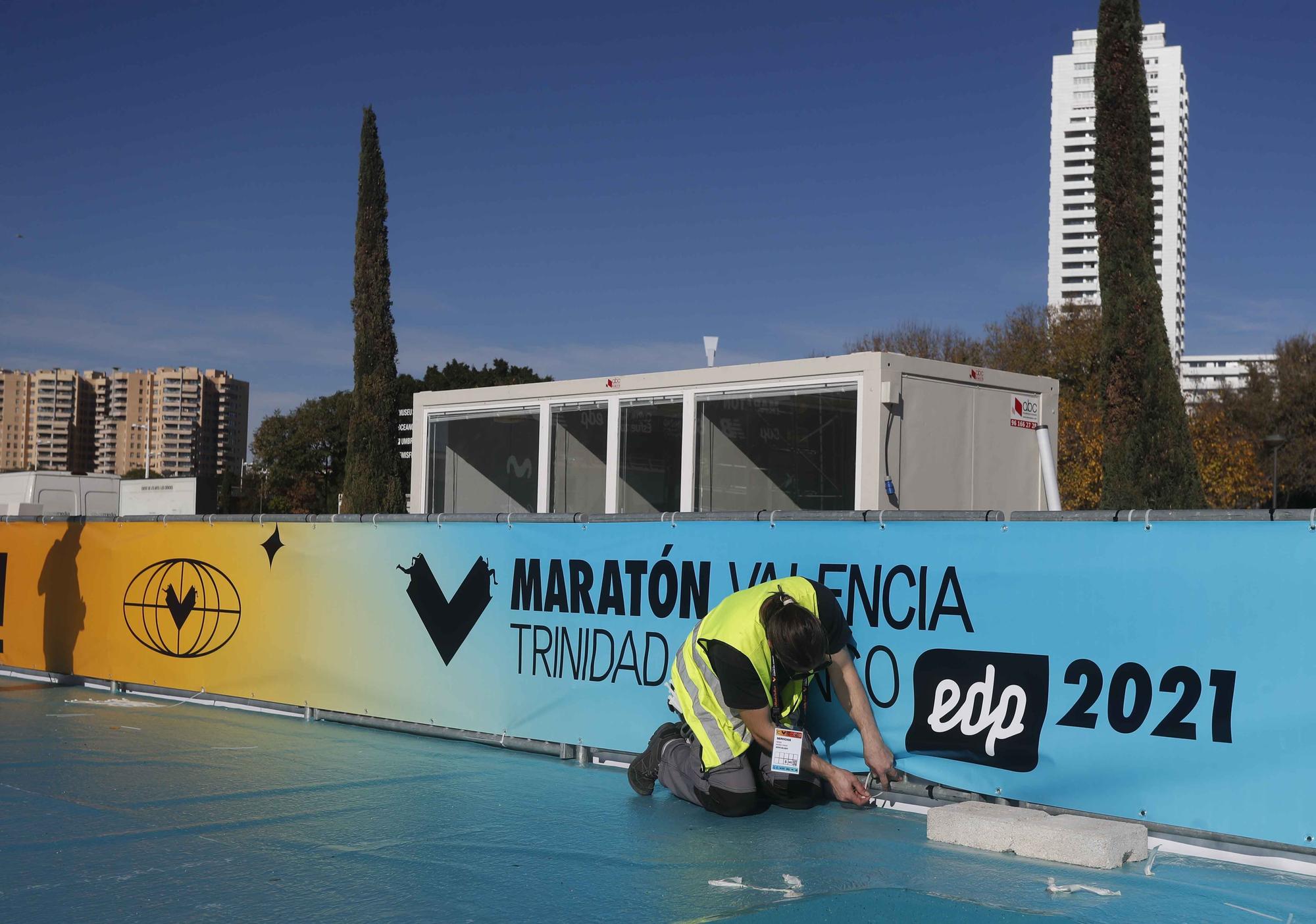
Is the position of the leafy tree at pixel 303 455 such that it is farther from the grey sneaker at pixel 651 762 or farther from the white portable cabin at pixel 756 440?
the grey sneaker at pixel 651 762

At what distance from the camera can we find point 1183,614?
546 cm

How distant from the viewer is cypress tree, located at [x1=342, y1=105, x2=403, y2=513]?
31.2 meters

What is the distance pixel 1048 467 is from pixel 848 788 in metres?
4.85

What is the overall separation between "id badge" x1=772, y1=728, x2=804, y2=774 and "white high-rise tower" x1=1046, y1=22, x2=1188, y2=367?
166866 millimetres

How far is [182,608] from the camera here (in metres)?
10.3

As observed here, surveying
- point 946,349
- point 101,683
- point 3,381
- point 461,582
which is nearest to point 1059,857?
point 461,582

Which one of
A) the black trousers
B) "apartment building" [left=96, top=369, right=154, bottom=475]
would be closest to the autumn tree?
the black trousers

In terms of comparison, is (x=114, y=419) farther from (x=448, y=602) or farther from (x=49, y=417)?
(x=448, y=602)

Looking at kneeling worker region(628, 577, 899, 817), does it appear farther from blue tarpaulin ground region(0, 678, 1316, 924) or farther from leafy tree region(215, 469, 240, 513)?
leafy tree region(215, 469, 240, 513)

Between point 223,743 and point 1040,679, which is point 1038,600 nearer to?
point 1040,679

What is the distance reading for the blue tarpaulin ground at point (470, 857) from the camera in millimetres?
4660

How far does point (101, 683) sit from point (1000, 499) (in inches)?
323

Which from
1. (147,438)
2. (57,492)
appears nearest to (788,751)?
(57,492)

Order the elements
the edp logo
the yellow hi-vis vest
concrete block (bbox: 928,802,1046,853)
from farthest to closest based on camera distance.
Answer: the yellow hi-vis vest, the edp logo, concrete block (bbox: 928,802,1046,853)
